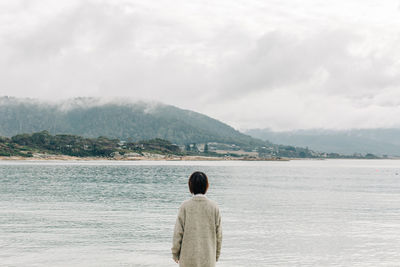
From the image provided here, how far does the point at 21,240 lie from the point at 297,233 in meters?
21.5

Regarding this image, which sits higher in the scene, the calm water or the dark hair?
the dark hair

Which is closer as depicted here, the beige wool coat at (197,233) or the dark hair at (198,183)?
the dark hair at (198,183)

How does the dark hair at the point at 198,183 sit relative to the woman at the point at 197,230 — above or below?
above

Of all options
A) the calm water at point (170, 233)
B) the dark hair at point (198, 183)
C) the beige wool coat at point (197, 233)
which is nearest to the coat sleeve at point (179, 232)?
the beige wool coat at point (197, 233)

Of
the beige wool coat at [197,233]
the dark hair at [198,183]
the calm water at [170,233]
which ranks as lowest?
the calm water at [170,233]

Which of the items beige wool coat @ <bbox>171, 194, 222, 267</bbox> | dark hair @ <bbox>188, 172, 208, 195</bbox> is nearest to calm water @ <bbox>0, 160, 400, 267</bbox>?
beige wool coat @ <bbox>171, 194, 222, 267</bbox>

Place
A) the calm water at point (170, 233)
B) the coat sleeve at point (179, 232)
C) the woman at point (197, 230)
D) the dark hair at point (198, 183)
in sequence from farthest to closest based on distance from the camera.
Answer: the calm water at point (170, 233) < the coat sleeve at point (179, 232) < the woman at point (197, 230) < the dark hair at point (198, 183)

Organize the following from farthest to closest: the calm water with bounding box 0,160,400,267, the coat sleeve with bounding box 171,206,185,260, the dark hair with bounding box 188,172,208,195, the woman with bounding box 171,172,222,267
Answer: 1. the calm water with bounding box 0,160,400,267
2. the coat sleeve with bounding box 171,206,185,260
3. the woman with bounding box 171,172,222,267
4. the dark hair with bounding box 188,172,208,195

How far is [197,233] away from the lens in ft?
37.5

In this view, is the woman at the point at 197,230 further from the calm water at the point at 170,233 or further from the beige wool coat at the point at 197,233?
the calm water at the point at 170,233

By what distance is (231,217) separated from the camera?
1860 inches

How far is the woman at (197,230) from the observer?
11203mm

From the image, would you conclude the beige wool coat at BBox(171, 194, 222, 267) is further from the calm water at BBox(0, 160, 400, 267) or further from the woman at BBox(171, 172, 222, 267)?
the calm water at BBox(0, 160, 400, 267)

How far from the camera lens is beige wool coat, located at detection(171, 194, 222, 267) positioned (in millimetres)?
11266
